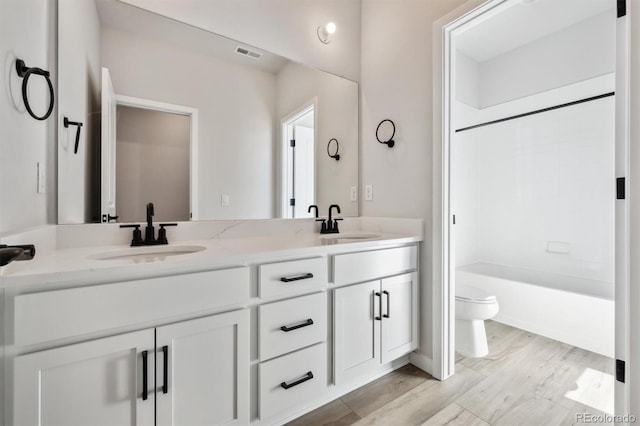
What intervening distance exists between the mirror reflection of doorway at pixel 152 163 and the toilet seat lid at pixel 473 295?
1931 millimetres

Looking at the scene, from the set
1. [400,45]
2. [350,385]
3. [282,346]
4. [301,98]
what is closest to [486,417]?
[350,385]

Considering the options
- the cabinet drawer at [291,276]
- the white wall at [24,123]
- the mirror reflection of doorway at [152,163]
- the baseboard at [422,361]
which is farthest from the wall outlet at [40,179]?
the baseboard at [422,361]

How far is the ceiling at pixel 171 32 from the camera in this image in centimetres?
134

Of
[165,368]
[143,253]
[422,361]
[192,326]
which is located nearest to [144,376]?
[165,368]

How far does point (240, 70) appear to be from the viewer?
171 centimetres

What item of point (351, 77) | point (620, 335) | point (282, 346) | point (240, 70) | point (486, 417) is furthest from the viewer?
point (351, 77)

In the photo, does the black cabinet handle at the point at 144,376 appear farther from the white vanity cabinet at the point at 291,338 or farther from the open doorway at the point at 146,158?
the open doorway at the point at 146,158

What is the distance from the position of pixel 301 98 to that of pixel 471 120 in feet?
6.87

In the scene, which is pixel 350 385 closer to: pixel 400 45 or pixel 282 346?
pixel 282 346

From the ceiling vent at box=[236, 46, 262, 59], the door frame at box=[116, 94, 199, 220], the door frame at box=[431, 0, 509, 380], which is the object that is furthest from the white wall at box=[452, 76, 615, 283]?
the door frame at box=[116, 94, 199, 220]

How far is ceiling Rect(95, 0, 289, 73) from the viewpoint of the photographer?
1342mm

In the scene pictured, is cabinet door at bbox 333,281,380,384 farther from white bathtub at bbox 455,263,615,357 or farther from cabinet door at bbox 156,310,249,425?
white bathtub at bbox 455,263,615,357

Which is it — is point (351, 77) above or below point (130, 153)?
above

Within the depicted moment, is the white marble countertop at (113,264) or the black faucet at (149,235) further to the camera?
the black faucet at (149,235)
